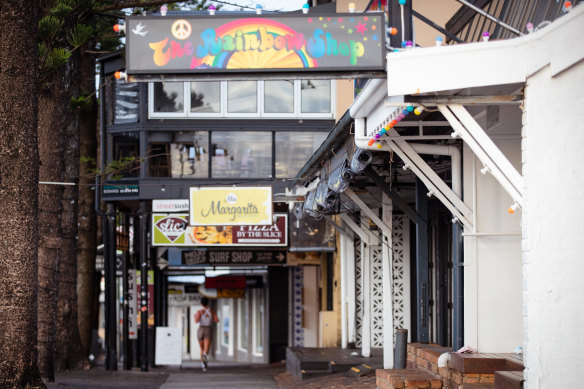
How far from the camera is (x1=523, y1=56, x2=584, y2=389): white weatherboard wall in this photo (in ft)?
20.6

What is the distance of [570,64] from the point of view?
6.22 meters

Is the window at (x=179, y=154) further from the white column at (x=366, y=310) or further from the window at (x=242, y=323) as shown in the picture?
the window at (x=242, y=323)

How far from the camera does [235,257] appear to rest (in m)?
24.1

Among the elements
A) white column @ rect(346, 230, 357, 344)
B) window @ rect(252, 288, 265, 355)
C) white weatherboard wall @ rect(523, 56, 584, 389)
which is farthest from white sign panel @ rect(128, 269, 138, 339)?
white weatherboard wall @ rect(523, 56, 584, 389)

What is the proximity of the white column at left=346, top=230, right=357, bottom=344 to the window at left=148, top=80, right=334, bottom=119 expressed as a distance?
4.52 m

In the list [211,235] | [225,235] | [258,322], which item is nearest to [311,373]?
[225,235]

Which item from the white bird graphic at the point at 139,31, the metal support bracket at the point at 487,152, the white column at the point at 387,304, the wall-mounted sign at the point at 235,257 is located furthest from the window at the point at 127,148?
the metal support bracket at the point at 487,152

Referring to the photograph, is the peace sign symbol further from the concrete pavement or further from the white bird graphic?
the concrete pavement

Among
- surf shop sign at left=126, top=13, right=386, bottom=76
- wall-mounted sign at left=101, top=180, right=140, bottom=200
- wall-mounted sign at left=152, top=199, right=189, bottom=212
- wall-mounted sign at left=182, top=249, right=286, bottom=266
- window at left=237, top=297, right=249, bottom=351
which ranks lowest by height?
window at left=237, top=297, right=249, bottom=351

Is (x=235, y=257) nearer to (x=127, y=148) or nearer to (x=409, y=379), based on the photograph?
(x=127, y=148)

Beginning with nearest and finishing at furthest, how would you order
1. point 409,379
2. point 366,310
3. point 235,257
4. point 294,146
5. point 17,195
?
point 409,379, point 17,195, point 366,310, point 294,146, point 235,257

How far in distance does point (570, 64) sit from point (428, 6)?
11092 mm

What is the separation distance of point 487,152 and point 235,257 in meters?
17.2

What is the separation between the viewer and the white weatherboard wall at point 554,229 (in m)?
6.29
